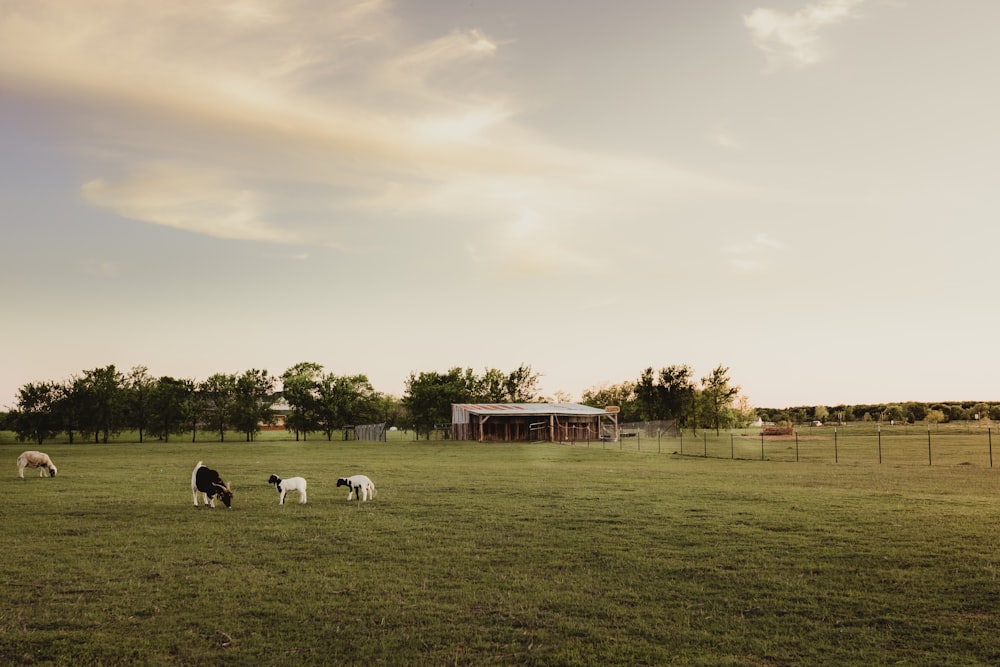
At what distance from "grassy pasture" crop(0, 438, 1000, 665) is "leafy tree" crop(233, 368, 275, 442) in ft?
249

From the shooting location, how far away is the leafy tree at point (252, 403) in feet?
316

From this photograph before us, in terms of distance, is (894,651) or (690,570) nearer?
(894,651)

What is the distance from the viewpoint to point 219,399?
98812 mm

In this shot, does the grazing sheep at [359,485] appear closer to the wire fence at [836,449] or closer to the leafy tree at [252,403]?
the wire fence at [836,449]

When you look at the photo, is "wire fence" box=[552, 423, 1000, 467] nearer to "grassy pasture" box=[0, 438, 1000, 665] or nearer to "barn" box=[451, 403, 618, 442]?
"barn" box=[451, 403, 618, 442]

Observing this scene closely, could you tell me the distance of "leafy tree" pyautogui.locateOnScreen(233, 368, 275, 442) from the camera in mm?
96312

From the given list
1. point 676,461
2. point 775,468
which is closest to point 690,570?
point 775,468

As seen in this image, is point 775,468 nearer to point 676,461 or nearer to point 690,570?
point 676,461

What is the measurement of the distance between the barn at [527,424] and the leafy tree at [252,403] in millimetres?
26298

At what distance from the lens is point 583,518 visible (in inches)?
727

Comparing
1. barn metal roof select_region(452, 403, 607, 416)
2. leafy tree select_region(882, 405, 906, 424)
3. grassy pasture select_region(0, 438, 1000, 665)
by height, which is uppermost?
barn metal roof select_region(452, 403, 607, 416)

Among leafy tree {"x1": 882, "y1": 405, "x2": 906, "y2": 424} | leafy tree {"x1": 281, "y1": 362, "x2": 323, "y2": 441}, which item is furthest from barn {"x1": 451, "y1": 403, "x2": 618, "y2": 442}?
leafy tree {"x1": 882, "y1": 405, "x2": 906, "y2": 424}

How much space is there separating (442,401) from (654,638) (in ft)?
333

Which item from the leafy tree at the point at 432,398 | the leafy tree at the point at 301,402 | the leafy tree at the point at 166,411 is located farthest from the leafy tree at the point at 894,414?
the leafy tree at the point at 166,411
